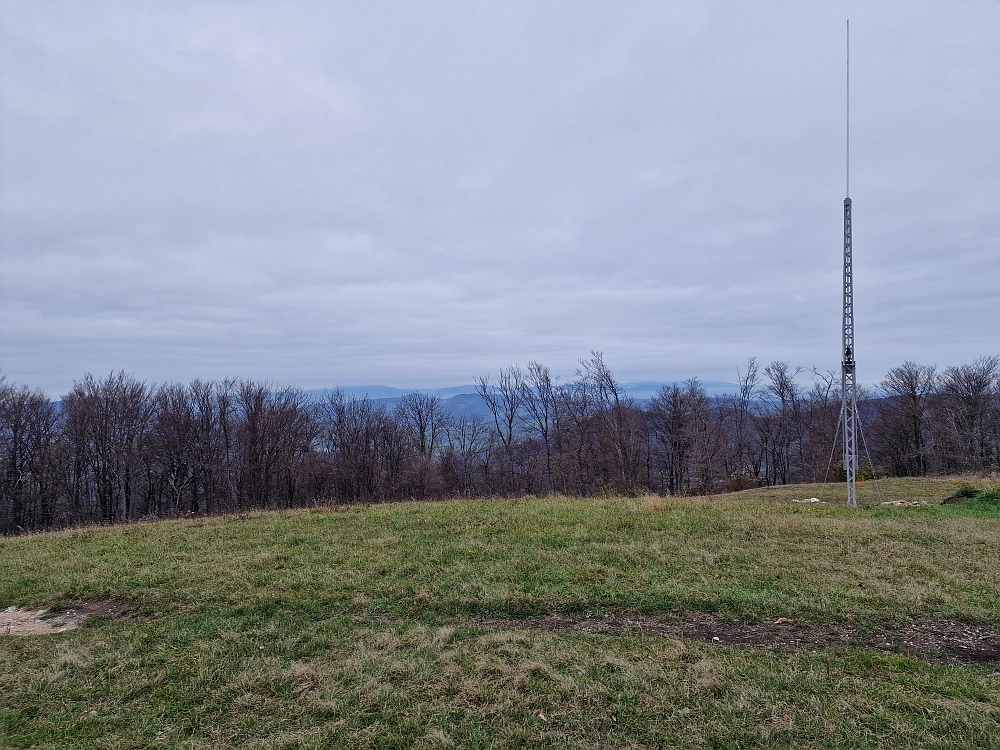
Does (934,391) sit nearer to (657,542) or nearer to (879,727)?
(657,542)

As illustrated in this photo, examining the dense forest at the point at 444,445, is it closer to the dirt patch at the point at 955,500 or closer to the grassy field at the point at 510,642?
the dirt patch at the point at 955,500

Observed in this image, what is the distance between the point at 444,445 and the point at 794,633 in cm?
4436

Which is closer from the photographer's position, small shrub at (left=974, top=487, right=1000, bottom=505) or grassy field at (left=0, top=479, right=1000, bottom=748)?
grassy field at (left=0, top=479, right=1000, bottom=748)

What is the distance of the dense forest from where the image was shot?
33.1 meters

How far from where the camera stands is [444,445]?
48.4 metres

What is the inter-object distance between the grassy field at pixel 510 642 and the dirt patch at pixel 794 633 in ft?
0.16

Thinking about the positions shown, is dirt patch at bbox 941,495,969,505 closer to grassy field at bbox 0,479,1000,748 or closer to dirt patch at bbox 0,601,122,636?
grassy field at bbox 0,479,1000,748

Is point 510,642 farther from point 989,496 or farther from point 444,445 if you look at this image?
point 444,445

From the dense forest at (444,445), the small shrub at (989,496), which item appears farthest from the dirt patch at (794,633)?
the dense forest at (444,445)

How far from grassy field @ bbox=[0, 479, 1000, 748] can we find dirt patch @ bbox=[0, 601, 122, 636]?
20 centimetres

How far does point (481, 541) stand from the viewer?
9047 millimetres

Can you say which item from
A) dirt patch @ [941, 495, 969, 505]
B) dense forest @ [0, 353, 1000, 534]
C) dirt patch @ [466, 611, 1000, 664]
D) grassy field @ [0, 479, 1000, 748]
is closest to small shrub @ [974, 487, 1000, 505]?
dirt patch @ [941, 495, 969, 505]

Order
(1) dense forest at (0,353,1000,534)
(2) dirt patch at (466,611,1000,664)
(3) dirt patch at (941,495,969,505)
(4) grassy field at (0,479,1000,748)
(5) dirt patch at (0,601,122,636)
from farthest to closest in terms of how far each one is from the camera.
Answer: (1) dense forest at (0,353,1000,534)
(3) dirt patch at (941,495,969,505)
(5) dirt patch at (0,601,122,636)
(2) dirt patch at (466,611,1000,664)
(4) grassy field at (0,479,1000,748)

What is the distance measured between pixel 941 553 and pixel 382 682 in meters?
8.00
